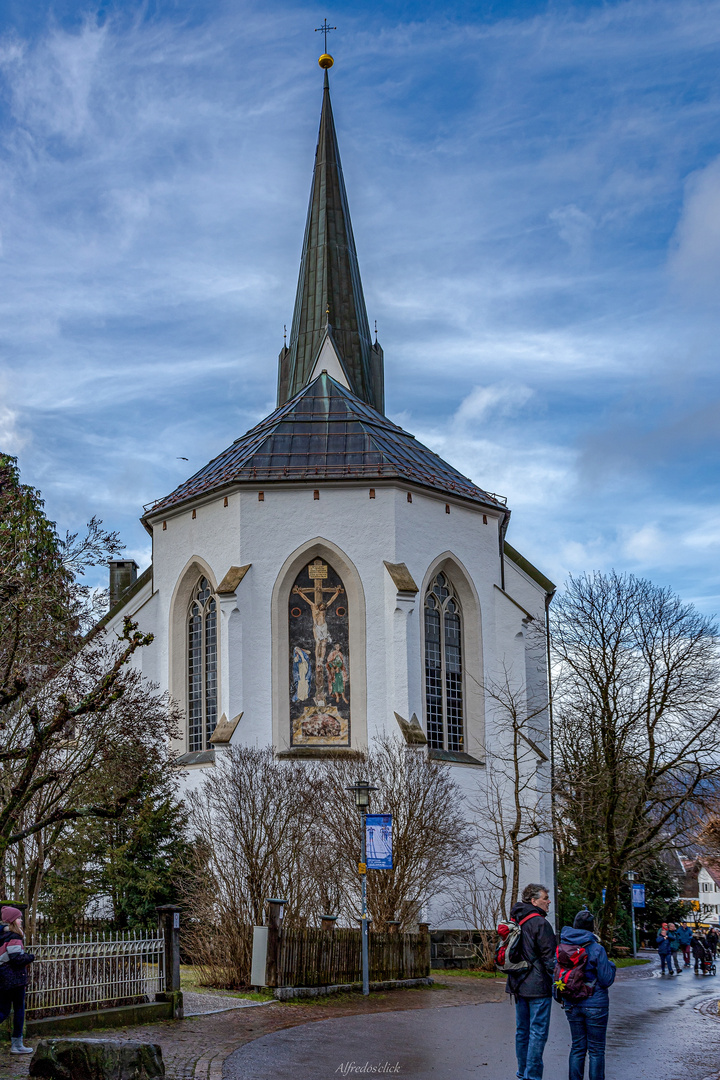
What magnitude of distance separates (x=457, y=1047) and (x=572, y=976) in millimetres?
3326

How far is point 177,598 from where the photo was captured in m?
27.2

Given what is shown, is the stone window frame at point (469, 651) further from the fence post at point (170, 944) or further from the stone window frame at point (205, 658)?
the fence post at point (170, 944)

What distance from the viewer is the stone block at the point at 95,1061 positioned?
8406mm

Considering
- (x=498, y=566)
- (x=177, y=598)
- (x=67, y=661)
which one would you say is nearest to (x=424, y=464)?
(x=498, y=566)

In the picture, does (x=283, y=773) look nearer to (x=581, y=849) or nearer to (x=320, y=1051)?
(x=320, y=1051)

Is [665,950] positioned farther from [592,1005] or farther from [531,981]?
[592,1005]

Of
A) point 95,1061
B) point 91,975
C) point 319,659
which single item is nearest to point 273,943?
point 91,975

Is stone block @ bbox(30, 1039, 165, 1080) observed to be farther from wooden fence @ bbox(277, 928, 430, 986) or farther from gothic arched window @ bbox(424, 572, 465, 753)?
gothic arched window @ bbox(424, 572, 465, 753)

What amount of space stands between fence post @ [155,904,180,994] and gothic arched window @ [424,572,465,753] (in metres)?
13.4

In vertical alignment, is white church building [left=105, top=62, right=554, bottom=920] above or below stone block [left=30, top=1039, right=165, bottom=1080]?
above

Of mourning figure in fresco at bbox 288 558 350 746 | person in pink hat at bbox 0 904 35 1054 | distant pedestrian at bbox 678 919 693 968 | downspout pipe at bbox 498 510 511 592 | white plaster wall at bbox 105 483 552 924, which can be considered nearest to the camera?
person in pink hat at bbox 0 904 35 1054

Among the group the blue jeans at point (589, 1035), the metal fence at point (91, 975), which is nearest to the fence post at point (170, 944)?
the metal fence at point (91, 975)

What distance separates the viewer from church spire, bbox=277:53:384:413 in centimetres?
3516

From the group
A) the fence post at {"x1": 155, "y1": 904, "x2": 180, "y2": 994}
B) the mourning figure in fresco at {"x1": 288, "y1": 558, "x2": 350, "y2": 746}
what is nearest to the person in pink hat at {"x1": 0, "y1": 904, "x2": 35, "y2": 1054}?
the fence post at {"x1": 155, "y1": 904, "x2": 180, "y2": 994}
